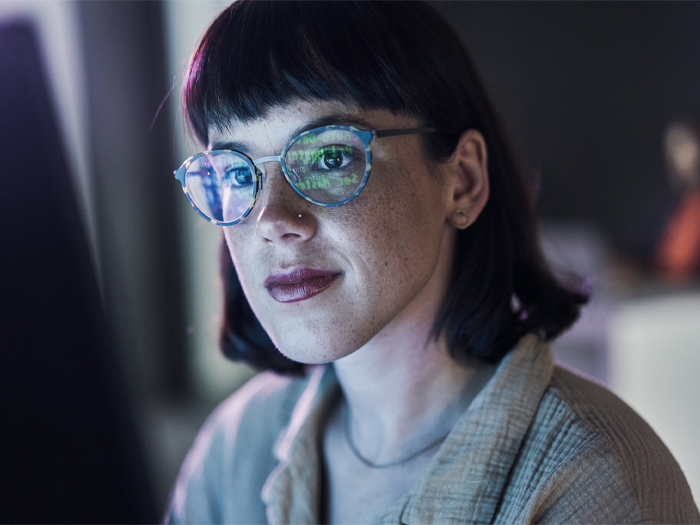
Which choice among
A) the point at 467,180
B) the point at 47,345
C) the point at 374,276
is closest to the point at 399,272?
the point at 374,276

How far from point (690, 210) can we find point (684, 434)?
139cm

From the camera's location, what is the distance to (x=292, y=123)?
91 centimetres

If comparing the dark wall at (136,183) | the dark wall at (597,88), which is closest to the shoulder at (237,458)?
the dark wall at (136,183)

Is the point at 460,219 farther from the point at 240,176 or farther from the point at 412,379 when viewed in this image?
the point at 240,176

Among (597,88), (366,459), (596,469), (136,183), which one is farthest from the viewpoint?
(597,88)

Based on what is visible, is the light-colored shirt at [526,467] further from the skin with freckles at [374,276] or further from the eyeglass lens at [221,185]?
the eyeglass lens at [221,185]

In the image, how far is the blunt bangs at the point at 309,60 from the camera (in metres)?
0.90

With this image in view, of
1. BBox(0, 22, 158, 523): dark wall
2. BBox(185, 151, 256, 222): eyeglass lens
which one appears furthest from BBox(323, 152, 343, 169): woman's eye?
BBox(0, 22, 158, 523): dark wall

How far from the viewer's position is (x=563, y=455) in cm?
86

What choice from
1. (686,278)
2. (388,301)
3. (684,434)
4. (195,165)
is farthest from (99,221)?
(686,278)

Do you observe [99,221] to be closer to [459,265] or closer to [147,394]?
[147,394]

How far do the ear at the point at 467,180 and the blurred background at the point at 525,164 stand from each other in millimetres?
383

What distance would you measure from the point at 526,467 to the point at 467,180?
53 centimetres

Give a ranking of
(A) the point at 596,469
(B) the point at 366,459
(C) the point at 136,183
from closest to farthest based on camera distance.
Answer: (A) the point at 596,469 → (B) the point at 366,459 → (C) the point at 136,183
